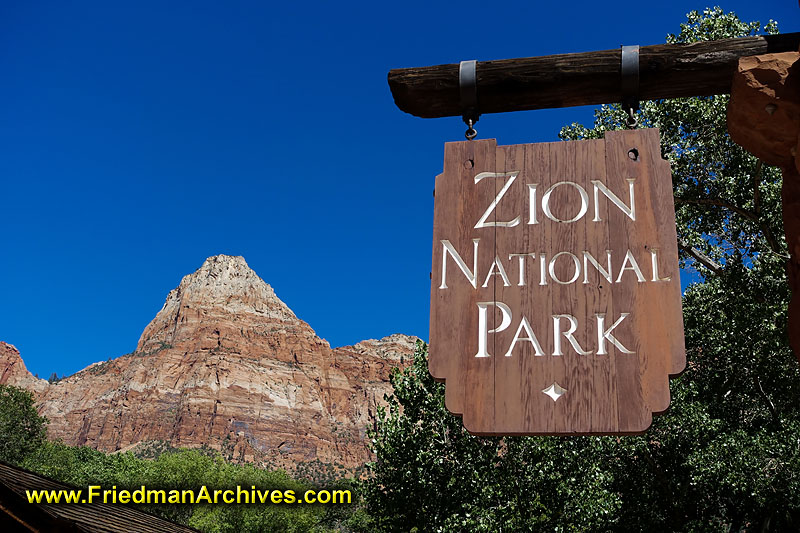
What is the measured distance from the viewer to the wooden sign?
2.79 m

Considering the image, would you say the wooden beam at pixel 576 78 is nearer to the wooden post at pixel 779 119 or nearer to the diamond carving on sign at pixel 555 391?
the wooden post at pixel 779 119

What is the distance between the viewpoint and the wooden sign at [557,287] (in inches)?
110

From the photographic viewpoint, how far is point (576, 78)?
11.4ft

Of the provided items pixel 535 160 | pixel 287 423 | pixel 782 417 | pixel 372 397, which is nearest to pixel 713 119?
pixel 782 417

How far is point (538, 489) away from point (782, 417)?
609 cm

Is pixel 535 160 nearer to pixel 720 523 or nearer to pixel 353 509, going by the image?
pixel 720 523

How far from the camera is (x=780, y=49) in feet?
10.6

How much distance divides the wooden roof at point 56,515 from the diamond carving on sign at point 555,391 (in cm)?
548

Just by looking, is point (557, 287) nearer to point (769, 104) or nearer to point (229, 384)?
point (769, 104)

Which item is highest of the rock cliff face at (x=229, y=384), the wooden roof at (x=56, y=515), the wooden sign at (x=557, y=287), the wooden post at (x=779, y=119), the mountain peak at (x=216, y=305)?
the mountain peak at (x=216, y=305)

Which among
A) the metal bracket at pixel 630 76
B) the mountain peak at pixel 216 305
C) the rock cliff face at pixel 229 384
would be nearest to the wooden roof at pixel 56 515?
the metal bracket at pixel 630 76

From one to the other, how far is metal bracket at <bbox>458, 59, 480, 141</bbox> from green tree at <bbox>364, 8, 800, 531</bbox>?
11.3 metres

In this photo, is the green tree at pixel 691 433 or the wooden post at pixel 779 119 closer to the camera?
the wooden post at pixel 779 119

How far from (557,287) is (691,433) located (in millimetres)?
15187
